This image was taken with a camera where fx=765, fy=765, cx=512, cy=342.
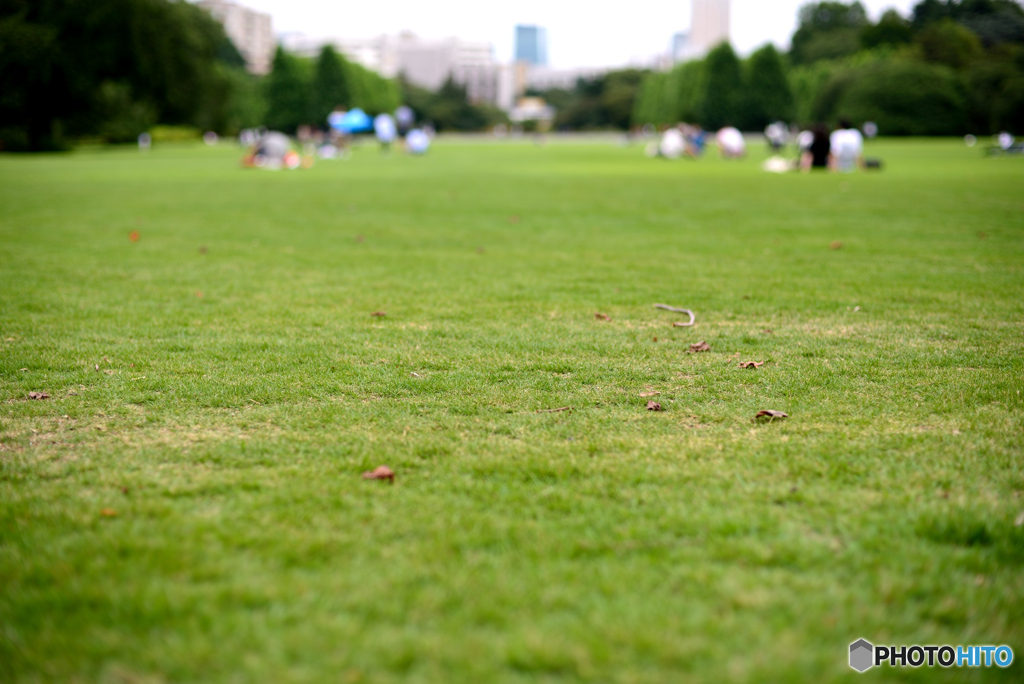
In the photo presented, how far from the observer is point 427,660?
2.31 meters

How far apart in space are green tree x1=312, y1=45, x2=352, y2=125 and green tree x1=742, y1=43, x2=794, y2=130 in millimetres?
44608

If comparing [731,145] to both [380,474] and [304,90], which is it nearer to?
[380,474]

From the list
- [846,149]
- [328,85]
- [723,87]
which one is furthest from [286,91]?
[846,149]

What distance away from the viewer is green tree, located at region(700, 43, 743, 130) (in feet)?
270

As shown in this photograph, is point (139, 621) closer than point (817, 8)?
Yes

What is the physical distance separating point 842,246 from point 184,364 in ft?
29.1

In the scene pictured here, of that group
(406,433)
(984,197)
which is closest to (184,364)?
(406,433)

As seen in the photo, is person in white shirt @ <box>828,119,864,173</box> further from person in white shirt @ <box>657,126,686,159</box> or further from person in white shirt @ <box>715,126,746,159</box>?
person in white shirt @ <box>657,126,686,159</box>

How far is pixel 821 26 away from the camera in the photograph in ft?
419

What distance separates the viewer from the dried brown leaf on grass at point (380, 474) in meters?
3.54

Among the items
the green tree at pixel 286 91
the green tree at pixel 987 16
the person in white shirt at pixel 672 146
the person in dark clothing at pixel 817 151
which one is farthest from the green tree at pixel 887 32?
the green tree at pixel 286 91

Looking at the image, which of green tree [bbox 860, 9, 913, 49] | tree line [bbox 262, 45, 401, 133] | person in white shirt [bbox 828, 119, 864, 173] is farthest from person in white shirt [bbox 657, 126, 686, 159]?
tree line [bbox 262, 45, 401, 133]

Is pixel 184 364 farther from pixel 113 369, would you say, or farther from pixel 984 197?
pixel 984 197

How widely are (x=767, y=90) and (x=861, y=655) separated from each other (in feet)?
288
